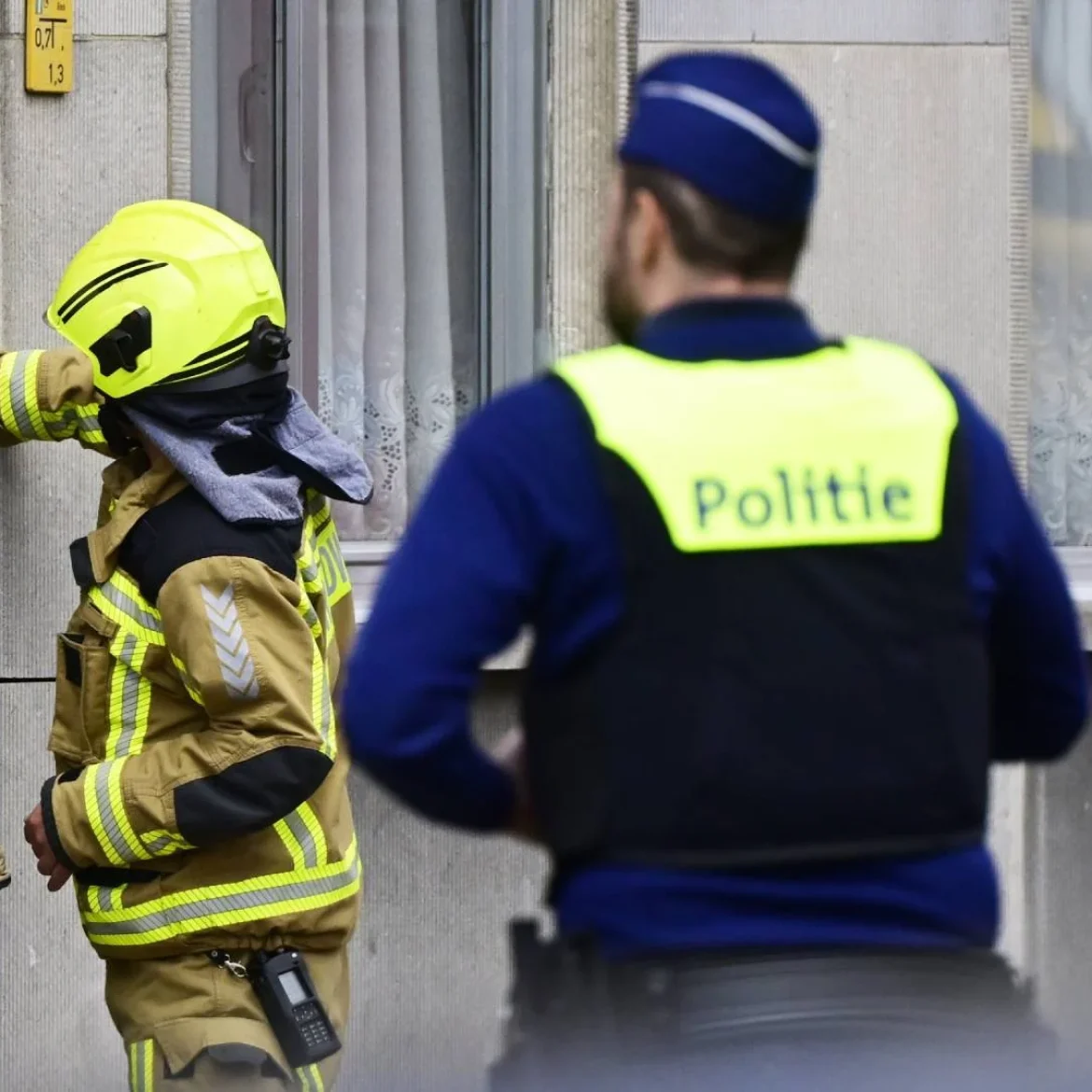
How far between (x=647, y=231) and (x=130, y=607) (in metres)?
1.70

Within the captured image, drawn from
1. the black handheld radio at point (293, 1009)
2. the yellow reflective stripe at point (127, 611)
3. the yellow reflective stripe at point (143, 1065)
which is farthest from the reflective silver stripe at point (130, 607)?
the yellow reflective stripe at point (143, 1065)

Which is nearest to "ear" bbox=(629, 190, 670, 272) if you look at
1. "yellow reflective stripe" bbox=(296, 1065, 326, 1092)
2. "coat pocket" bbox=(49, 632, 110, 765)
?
"coat pocket" bbox=(49, 632, 110, 765)

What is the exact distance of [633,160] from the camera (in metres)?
2.06

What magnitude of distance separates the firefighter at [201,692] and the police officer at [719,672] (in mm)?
1433

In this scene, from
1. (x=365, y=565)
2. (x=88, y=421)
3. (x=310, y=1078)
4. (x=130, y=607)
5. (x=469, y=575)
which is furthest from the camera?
(x=365, y=565)

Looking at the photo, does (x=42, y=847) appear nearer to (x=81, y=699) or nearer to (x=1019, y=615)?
(x=81, y=699)

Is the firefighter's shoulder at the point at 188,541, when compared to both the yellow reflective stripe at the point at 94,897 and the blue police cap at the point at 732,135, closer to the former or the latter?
the yellow reflective stripe at the point at 94,897

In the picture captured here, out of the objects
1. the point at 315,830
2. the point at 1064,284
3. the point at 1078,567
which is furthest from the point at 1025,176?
the point at 315,830

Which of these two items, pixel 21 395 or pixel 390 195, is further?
pixel 390 195

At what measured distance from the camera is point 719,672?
6.29 ft

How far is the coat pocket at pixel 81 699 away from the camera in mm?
3521

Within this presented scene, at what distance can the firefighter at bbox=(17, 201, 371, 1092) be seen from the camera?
11.2ft

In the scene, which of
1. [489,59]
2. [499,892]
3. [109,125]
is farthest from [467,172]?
[499,892]

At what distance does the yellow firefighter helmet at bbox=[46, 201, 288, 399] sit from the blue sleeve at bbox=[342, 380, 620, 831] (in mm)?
1696
